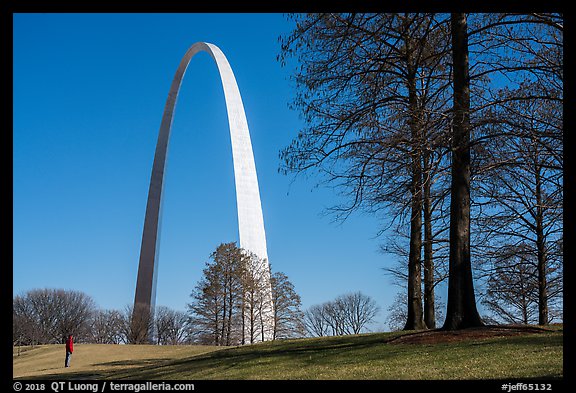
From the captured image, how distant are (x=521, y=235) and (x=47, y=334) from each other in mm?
50397

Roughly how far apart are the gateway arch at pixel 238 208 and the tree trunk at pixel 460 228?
22419mm

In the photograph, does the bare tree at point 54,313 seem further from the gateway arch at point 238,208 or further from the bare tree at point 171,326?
the gateway arch at point 238,208

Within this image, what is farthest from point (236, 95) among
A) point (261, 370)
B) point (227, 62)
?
point (261, 370)

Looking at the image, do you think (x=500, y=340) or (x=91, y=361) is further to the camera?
(x=91, y=361)

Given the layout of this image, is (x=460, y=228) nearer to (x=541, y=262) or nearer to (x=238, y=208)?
(x=541, y=262)

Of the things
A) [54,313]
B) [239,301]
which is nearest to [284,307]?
[239,301]

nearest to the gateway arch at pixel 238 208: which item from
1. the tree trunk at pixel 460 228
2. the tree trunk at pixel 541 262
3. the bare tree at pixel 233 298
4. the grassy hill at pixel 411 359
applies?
the bare tree at pixel 233 298

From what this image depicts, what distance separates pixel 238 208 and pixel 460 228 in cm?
2289

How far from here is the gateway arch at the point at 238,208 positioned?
121ft

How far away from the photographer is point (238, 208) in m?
36.3

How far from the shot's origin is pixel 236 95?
125ft

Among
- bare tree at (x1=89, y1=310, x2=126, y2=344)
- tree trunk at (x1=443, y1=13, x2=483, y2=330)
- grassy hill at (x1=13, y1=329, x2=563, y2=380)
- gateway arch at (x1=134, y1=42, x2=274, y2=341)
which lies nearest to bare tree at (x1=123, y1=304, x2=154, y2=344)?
gateway arch at (x1=134, y1=42, x2=274, y2=341)
